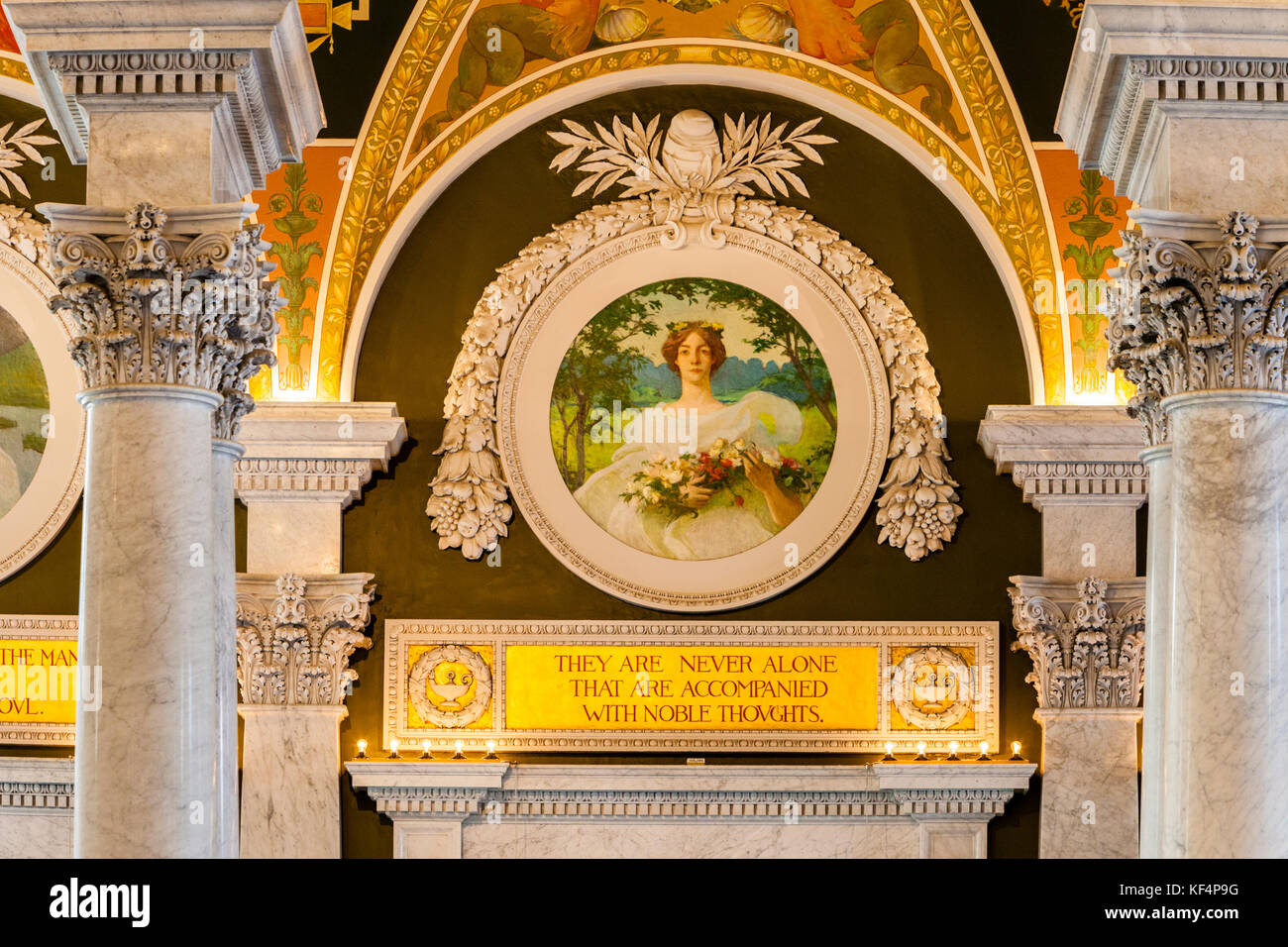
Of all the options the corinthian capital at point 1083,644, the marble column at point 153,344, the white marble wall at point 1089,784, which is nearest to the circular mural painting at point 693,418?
the corinthian capital at point 1083,644

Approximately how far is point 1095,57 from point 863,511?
6.39 metres

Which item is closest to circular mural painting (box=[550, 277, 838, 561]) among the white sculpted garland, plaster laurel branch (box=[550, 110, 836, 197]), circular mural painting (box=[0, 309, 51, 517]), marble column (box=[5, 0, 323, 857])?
the white sculpted garland

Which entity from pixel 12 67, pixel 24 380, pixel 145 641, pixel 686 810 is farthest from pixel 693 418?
pixel 145 641

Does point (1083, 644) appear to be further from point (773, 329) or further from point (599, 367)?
point (599, 367)

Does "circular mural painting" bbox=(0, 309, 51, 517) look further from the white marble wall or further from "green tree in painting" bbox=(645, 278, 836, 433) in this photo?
the white marble wall

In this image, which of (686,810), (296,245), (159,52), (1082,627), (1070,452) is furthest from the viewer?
(296,245)

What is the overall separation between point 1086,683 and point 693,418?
360cm

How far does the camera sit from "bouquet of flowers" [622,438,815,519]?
13.7 m

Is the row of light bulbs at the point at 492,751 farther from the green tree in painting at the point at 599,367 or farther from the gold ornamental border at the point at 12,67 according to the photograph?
the gold ornamental border at the point at 12,67

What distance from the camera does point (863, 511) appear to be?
44.6ft

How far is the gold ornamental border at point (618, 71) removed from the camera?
13531 millimetres

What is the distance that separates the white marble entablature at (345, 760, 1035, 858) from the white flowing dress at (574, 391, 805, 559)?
174cm

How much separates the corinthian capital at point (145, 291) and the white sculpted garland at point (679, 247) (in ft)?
20.2

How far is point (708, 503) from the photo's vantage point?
1366cm
